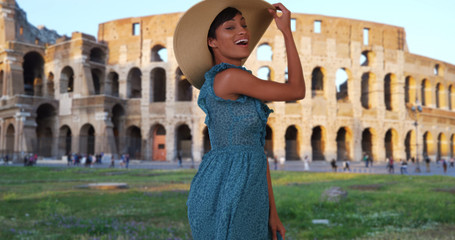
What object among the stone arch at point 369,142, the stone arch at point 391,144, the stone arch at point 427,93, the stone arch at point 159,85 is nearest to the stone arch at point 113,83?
the stone arch at point 159,85

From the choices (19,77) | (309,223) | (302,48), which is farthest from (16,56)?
(309,223)

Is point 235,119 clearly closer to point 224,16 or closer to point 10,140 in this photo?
point 224,16

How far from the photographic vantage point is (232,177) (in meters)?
1.64

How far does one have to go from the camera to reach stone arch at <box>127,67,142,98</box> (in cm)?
3450

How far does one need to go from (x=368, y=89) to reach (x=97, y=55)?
27.4 m

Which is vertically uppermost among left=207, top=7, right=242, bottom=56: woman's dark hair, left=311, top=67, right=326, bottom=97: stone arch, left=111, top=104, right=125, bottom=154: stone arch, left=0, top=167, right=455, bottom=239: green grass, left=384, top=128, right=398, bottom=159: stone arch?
left=311, top=67, right=326, bottom=97: stone arch

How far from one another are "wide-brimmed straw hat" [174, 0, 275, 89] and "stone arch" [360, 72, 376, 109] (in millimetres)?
35807

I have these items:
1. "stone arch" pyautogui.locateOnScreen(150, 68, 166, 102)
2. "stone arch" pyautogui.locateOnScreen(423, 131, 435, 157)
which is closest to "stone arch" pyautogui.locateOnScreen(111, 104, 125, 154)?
"stone arch" pyautogui.locateOnScreen(150, 68, 166, 102)

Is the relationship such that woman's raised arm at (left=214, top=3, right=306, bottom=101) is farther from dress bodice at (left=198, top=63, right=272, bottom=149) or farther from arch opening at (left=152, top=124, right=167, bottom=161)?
arch opening at (left=152, top=124, right=167, bottom=161)

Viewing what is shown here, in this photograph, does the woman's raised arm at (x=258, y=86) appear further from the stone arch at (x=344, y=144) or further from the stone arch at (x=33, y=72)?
the stone arch at (x=33, y=72)

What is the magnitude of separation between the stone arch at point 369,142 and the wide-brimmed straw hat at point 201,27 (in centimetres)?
3472

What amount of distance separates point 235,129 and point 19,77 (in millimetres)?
37221

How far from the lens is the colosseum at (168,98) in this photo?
32094 millimetres

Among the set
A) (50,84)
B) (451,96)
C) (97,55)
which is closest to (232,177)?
(97,55)
